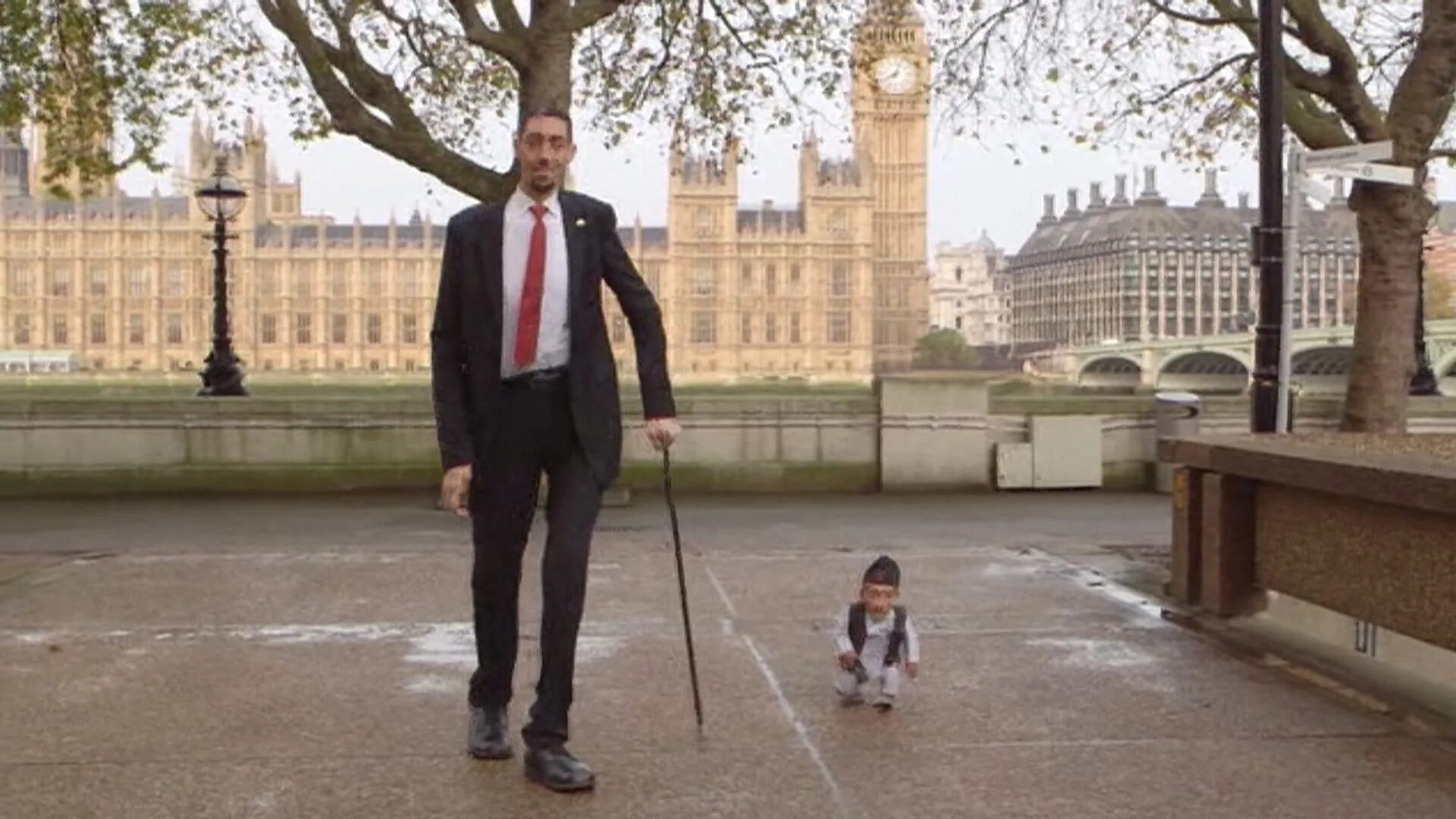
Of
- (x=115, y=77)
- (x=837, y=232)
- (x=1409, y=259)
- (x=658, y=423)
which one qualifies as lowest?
(x=658, y=423)

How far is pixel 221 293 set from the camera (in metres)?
19.9

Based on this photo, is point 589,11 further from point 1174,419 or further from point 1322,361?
point 1322,361

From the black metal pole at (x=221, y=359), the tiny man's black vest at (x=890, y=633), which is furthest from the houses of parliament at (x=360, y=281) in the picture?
the tiny man's black vest at (x=890, y=633)

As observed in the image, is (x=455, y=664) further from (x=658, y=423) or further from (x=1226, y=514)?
(x=1226, y=514)

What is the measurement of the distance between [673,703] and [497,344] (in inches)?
63.8

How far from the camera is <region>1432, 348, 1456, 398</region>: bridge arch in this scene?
6389cm

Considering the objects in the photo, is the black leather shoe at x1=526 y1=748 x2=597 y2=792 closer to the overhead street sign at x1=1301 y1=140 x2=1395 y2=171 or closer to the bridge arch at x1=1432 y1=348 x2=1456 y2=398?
the overhead street sign at x1=1301 y1=140 x2=1395 y2=171

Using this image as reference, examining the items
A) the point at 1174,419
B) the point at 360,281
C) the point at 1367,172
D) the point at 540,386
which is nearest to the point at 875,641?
the point at 540,386

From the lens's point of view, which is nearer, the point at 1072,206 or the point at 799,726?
the point at 799,726

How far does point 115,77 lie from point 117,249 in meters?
124

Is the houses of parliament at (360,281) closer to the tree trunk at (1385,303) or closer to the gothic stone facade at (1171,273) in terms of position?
the gothic stone facade at (1171,273)

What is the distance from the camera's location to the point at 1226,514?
672cm

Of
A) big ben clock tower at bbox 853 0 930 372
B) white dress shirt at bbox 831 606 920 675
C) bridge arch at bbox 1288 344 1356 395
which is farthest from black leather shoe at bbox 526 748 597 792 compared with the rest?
big ben clock tower at bbox 853 0 930 372

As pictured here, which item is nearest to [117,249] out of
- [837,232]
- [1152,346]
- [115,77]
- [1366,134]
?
[837,232]
